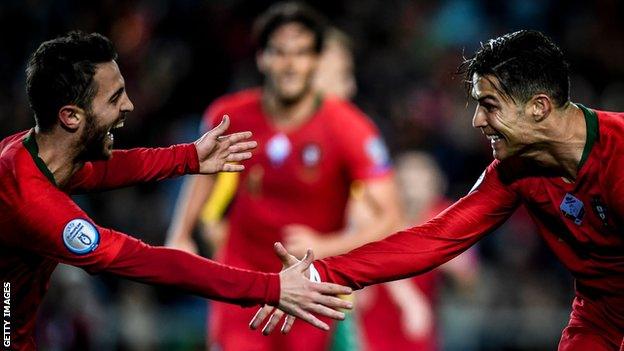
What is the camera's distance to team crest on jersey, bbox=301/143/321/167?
632 cm

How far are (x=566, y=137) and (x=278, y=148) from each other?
89.8 inches

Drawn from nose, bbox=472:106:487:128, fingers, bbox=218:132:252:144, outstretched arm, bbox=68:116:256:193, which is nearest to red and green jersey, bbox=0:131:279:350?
outstretched arm, bbox=68:116:256:193

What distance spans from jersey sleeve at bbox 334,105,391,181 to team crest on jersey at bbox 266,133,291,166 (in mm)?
282

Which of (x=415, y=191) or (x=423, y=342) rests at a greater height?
(x=415, y=191)

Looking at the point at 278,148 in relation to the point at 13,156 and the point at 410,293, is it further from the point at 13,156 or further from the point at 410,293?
the point at 13,156

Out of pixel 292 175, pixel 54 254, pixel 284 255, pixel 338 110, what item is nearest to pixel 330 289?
pixel 284 255

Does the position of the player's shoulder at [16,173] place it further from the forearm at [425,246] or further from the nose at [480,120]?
the nose at [480,120]

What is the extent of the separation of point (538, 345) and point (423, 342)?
5.99 feet

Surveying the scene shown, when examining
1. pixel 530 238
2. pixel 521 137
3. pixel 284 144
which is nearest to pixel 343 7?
pixel 530 238

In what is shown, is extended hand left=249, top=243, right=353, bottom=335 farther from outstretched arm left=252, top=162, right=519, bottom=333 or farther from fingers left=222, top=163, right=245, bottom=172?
fingers left=222, top=163, right=245, bottom=172

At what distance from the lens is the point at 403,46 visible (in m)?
11.5

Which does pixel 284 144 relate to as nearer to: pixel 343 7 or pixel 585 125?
pixel 585 125

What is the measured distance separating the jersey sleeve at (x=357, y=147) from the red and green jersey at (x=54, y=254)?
6.63ft

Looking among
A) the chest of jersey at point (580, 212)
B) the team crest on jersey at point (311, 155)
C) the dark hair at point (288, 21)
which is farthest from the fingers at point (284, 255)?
the dark hair at point (288, 21)
